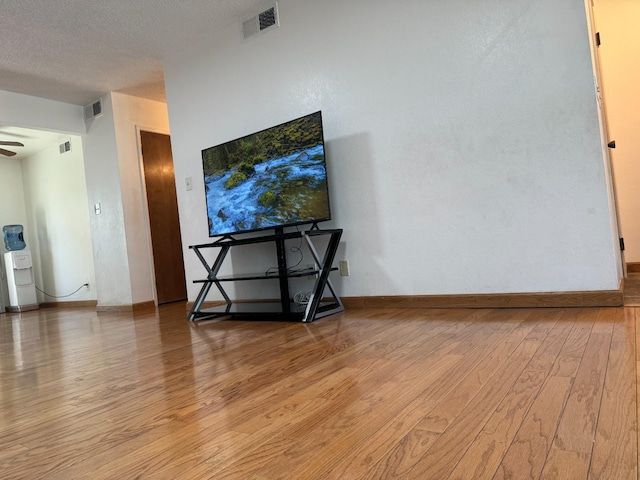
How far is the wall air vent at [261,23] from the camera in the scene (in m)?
3.35

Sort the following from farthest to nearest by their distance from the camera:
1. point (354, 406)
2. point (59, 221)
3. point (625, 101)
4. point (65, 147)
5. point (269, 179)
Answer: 1. point (59, 221)
2. point (65, 147)
3. point (625, 101)
4. point (269, 179)
5. point (354, 406)

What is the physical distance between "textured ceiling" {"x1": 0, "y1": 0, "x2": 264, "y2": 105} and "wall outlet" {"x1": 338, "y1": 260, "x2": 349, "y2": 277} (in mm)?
2037

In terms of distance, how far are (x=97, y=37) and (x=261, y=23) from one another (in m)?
1.36

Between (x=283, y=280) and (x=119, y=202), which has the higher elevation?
(x=119, y=202)

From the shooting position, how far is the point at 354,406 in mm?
1220

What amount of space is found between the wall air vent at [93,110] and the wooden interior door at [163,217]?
0.50 metres

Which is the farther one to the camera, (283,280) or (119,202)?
(119,202)

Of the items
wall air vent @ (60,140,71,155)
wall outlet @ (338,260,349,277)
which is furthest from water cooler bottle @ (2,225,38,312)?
wall outlet @ (338,260,349,277)

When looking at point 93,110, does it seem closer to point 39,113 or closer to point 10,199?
point 39,113

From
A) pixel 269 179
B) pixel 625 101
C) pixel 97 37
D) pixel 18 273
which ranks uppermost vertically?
pixel 97 37

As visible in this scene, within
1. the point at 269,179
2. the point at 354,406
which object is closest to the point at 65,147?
the point at 269,179

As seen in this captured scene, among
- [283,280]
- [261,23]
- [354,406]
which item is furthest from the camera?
[261,23]

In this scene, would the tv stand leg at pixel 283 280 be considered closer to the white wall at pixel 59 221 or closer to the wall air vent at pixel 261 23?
the wall air vent at pixel 261 23

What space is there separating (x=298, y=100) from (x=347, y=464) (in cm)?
278
